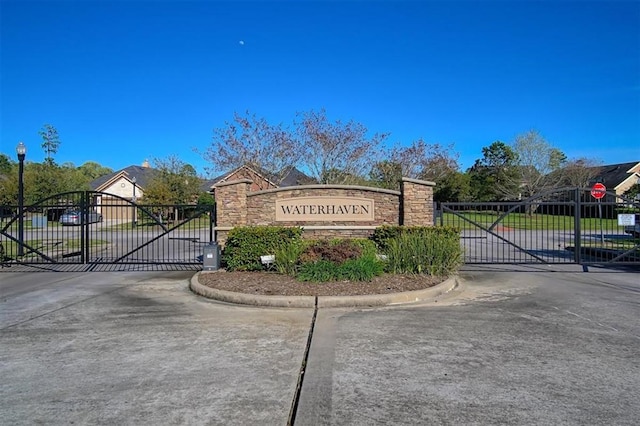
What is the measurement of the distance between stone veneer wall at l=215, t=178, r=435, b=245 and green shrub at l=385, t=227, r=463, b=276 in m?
1.76

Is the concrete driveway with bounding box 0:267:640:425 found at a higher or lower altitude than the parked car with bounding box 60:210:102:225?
lower

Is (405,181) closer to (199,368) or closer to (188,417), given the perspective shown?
(199,368)

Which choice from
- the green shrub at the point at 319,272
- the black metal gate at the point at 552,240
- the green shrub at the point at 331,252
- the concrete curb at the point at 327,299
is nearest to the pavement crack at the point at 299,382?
the concrete curb at the point at 327,299

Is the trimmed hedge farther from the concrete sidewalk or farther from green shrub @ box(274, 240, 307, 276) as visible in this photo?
the concrete sidewalk

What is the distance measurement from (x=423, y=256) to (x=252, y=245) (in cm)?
371

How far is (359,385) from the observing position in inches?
166

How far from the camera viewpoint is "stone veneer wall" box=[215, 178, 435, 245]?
1136 cm

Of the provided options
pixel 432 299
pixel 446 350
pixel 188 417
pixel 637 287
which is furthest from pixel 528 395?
pixel 637 287

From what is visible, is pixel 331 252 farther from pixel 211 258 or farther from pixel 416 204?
pixel 416 204

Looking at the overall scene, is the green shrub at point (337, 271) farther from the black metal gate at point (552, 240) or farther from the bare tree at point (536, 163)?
the bare tree at point (536, 163)

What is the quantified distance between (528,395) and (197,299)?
5791 mm

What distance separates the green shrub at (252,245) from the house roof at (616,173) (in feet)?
197

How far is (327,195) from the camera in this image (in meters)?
11.5

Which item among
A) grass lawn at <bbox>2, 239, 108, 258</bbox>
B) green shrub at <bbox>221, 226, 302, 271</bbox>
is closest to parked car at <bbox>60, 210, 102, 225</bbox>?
grass lawn at <bbox>2, 239, 108, 258</bbox>
